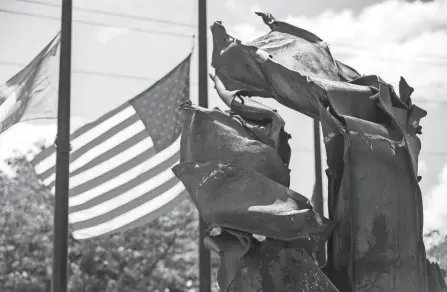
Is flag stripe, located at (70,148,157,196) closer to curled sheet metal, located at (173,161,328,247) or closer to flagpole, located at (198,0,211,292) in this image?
flagpole, located at (198,0,211,292)

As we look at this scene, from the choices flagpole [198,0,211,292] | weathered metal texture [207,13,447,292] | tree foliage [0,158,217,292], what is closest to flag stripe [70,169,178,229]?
flagpole [198,0,211,292]

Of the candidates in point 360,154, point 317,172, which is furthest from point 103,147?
point 360,154

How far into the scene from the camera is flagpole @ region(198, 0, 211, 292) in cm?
948

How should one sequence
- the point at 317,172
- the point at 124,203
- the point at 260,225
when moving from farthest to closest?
the point at 317,172, the point at 124,203, the point at 260,225

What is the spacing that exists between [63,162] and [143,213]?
2.01 metres

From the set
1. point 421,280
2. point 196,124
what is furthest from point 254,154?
point 421,280

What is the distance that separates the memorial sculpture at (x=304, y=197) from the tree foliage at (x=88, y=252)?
1627 cm

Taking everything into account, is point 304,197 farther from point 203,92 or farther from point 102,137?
point 102,137

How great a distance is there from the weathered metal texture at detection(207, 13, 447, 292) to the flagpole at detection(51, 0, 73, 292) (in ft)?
12.2

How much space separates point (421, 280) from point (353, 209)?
586 mm

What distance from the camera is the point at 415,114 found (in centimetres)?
571

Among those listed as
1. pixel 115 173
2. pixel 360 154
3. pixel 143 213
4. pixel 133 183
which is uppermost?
pixel 115 173

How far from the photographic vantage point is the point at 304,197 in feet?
17.4

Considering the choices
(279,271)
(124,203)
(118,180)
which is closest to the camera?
(279,271)
